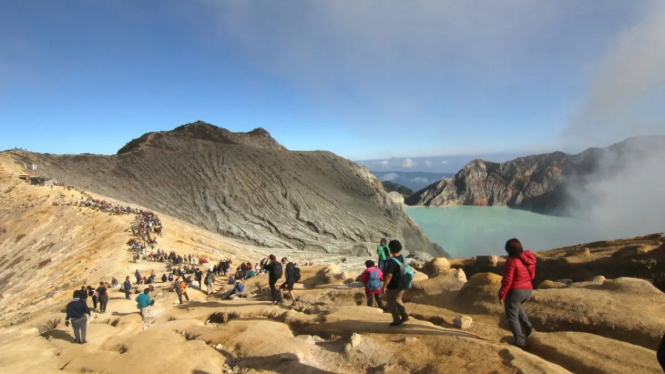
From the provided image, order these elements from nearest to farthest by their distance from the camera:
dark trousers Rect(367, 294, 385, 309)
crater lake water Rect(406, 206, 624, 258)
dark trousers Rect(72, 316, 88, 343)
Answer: dark trousers Rect(367, 294, 385, 309) < dark trousers Rect(72, 316, 88, 343) < crater lake water Rect(406, 206, 624, 258)

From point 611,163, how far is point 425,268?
14655cm

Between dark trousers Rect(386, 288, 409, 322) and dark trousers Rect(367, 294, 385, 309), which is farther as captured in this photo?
dark trousers Rect(367, 294, 385, 309)

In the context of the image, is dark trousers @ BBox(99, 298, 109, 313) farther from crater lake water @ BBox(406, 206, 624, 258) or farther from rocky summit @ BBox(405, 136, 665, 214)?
rocky summit @ BBox(405, 136, 665, 214)

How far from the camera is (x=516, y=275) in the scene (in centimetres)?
603

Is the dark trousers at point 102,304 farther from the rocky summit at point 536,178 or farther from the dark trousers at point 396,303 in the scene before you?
the rocky summit at point 536,178

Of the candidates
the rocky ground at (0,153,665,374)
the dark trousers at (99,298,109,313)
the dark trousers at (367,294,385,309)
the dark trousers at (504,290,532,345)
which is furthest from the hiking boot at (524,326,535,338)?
the dark trousers at (99,298,109,313)

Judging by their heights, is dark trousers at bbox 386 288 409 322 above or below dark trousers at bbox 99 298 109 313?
above

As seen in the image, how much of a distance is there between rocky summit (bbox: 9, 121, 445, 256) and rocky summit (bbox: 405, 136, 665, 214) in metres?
71.5

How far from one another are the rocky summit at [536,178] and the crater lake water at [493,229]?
19.0 ft

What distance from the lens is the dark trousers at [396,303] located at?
7234mm

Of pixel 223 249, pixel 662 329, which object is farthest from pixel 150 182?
pixel 662 329

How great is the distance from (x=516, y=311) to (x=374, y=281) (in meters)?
3.38

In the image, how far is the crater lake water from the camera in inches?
3361

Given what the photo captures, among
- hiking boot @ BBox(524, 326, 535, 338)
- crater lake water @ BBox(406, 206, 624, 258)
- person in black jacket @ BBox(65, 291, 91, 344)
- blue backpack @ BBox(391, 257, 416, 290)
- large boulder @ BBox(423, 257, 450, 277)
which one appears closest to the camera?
hiking boot @ BBox(524, 326, 535, 338)
